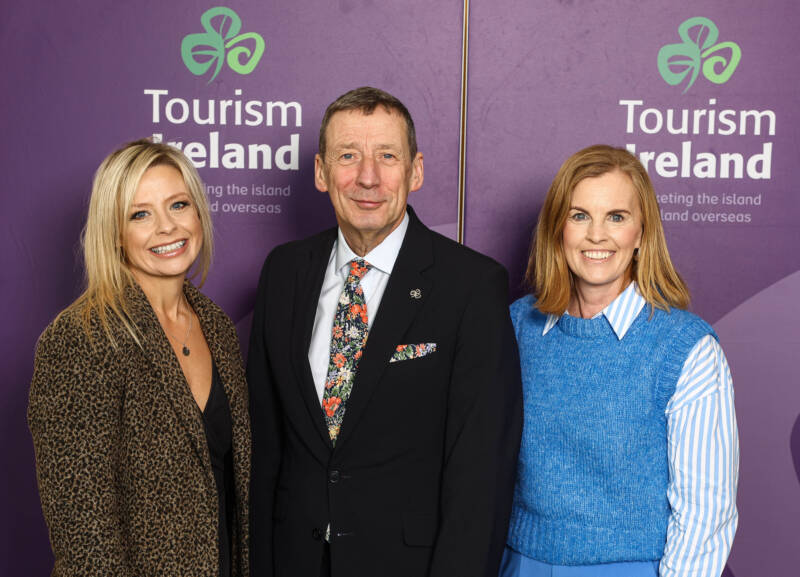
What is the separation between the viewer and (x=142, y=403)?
1.81 meters

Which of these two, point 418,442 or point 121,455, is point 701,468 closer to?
point 418,442

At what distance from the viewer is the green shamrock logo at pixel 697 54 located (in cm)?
280

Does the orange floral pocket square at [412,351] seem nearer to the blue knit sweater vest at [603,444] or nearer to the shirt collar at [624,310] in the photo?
the blue knit sweater vest at [603,444]

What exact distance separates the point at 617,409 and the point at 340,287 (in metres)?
0.79

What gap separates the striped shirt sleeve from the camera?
173 cm

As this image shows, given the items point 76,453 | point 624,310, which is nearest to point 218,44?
point 76,453

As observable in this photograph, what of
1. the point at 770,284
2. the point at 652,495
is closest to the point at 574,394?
the point at 652,495

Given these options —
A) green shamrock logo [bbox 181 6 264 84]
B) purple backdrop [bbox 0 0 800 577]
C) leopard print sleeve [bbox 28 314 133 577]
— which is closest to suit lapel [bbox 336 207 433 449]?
leopard print sleeve [bbox 28 314 133 577]

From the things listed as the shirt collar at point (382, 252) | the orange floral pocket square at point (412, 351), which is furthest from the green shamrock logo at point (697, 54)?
the orange floral pocket square at point (412, 351)

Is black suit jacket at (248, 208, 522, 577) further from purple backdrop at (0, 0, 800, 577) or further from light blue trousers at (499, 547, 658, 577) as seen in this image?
purple backdrop at (0, 0, 800, 577)

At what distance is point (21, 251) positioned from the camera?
9.41 ft

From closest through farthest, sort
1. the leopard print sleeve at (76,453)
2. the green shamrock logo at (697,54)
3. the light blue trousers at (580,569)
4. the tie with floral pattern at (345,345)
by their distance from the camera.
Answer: the leopard print sleeve at (76,453) < the light blue trousers at (580,569) < the tie with floral pattern at (345,345) < the green shamrock logo at (697,54)

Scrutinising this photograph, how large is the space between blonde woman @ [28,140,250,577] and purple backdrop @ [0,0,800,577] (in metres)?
0.90

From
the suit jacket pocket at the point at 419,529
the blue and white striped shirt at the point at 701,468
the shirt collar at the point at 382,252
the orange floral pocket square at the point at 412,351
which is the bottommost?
the suit jacket pocket at the point at 419,529
